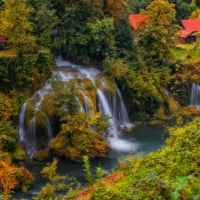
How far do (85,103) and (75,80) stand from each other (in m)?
1.97

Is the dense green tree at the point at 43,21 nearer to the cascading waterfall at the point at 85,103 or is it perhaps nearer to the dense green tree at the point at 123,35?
the cascading waterfall at the point at 85,103

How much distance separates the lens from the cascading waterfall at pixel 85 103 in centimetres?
2145

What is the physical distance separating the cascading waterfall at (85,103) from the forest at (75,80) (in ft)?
0.23

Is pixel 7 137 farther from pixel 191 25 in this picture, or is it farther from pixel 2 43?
pixel 191 25

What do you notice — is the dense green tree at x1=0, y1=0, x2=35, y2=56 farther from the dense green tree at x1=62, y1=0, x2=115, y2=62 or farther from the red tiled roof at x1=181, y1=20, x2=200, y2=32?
the red tiled roof at x1=181, y1=20, x2=200, y2=32

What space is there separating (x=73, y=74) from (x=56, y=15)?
18.9ft

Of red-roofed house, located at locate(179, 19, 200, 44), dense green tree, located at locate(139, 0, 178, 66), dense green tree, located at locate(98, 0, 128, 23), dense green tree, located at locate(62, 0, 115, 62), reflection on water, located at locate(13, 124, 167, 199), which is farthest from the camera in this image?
red-roofed house, located at locate(179, 19, 200, 44)

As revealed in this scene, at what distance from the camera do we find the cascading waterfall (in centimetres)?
2145

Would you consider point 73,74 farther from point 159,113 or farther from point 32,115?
point 159,113

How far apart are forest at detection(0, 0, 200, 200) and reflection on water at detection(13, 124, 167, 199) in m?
0.39

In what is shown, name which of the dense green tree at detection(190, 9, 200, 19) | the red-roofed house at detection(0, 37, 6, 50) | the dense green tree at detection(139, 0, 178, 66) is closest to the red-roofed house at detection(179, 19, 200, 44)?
the dense green tree at detection(190, 9, 200, 19)

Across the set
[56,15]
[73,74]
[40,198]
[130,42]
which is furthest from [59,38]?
[40,198]

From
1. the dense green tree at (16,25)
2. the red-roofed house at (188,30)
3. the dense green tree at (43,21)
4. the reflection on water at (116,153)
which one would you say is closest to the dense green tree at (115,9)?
the dense green tree at (43,21)

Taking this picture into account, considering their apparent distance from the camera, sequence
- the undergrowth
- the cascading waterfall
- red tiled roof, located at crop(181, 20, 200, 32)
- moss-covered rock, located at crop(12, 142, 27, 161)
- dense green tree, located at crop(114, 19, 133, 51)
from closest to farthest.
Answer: the undergrowth
moss-covered rock, located at crop(12, 142, 27, 161)
the cascading waterfall
dense green tree, located at crop(114, 19, 133, 51)
red tiled roof, located at crop(181, 20, 200, 32)
